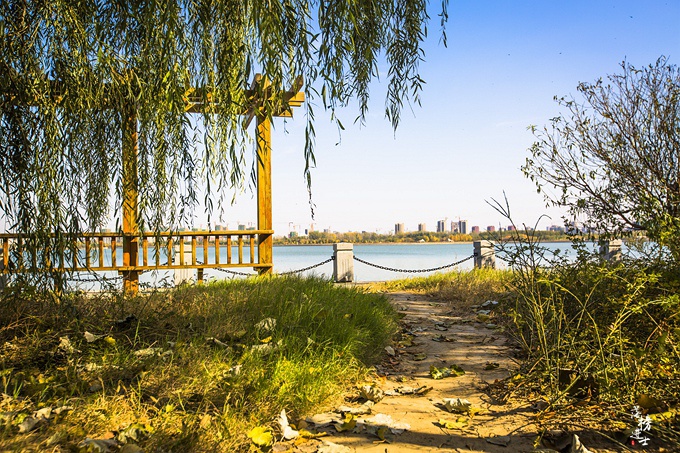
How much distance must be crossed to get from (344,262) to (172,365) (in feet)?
27.1

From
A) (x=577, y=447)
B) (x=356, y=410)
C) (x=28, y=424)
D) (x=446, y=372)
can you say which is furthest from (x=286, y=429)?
(x=446, y=372)

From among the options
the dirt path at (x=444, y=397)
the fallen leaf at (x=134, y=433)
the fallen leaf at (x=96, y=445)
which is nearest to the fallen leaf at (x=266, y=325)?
the dirt path at (x=444, y=397)

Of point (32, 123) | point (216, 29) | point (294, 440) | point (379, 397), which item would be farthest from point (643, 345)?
point (32, 123)

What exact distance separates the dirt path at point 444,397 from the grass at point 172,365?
1.13ft

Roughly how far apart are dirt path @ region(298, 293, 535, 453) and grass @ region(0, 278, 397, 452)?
34cm

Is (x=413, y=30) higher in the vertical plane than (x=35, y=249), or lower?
higher

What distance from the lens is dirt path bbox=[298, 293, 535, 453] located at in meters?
2.63

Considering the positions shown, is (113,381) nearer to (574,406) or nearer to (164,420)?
(164,420)

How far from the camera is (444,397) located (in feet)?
11.2

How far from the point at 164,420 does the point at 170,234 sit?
163 cm

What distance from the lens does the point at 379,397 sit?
3.29 m

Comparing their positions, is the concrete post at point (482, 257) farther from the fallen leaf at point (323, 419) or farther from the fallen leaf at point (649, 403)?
the fallen leaf at point (323, 419)

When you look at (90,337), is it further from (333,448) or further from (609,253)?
(609,253)

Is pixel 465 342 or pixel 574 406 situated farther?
pixel 465 342
